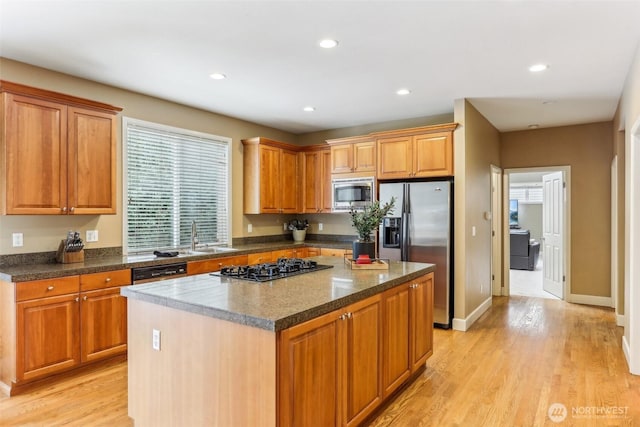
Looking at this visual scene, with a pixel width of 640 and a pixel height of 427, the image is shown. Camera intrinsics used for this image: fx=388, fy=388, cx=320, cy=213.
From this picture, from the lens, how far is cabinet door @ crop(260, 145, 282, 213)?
545 cm

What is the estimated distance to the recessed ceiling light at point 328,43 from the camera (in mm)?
2964

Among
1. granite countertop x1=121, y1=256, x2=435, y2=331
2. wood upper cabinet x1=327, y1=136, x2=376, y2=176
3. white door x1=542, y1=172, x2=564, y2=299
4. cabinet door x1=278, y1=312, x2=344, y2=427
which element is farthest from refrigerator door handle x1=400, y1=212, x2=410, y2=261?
white door x1=542, y1=172, x2=564, y2=299

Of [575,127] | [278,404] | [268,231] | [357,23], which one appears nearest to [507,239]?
[575,127]

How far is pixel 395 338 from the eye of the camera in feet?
8.84

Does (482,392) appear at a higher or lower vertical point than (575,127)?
lower

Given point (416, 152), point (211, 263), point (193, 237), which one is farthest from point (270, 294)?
point (416, 152)

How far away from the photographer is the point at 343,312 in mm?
2113

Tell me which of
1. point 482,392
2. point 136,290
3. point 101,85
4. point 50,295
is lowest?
point 482,392

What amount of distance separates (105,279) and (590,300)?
6378mm

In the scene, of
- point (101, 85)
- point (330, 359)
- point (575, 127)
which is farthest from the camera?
point (575, 127)

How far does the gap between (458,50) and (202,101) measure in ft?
9.49

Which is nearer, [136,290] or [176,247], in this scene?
[136,290]

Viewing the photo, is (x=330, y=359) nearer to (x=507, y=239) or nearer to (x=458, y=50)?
(x=458, y=50)

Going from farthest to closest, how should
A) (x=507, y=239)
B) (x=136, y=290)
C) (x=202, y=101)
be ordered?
(x=507, y=239) < (x=202, y=101) < (x=136, y=290)
